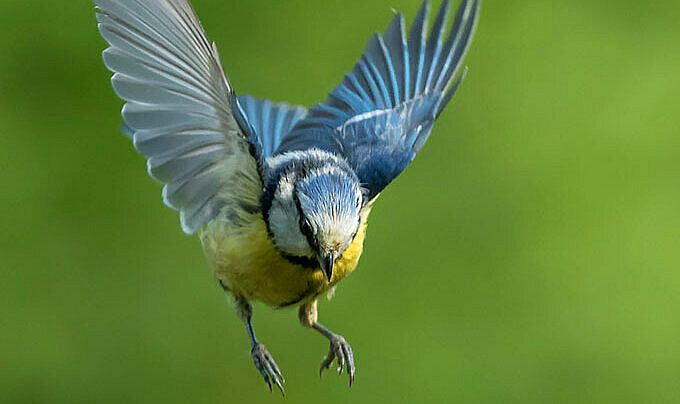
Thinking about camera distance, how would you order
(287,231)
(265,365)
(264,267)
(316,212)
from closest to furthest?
1. (316,212)
2. (287,231)
3. (264,267)
4. (265,365)

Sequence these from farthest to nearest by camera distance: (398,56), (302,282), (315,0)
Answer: (315,0), (398,56), (302,282)

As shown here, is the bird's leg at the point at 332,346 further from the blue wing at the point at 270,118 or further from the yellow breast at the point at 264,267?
the blue wing at the point at 270,118

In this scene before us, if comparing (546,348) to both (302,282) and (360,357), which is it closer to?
(360,357)

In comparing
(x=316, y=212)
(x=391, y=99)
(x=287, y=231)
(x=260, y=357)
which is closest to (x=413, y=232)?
(x=391, y=99)

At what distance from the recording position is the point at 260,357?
3.27 metres

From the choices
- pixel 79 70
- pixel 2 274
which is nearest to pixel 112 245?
pixel 2 274

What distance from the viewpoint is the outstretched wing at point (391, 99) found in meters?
3.45

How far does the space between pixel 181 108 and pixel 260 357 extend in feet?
2.35

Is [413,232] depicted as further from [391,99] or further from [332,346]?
[332,346]

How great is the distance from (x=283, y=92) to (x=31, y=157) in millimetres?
1170

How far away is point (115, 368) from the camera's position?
4938mm

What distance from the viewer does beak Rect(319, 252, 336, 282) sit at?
110 inches

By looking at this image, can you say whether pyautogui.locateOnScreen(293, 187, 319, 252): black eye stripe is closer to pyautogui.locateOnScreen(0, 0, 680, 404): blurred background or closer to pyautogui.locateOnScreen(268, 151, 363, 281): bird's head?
pyautogui.locateOnScreen(268, 151, 363, 281): bird's head

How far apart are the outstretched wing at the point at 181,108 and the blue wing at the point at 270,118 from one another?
0.48 meters
